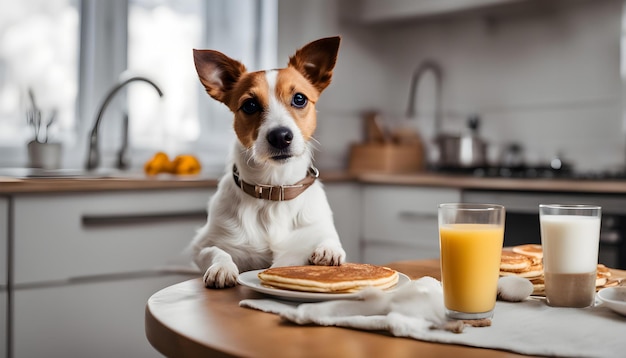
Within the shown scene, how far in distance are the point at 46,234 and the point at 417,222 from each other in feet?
5.02

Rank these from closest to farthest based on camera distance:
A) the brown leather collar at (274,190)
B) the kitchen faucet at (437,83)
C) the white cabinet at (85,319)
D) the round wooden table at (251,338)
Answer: the round wooden table at (251,338) → the brown leather collar at (274,190) → the white cabinet at (85,319) → the kitchen faucet at (437,83)

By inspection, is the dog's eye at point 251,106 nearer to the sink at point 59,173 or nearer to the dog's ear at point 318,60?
the dog's ear at point 318,60

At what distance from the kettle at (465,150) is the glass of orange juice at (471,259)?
242 centimetres

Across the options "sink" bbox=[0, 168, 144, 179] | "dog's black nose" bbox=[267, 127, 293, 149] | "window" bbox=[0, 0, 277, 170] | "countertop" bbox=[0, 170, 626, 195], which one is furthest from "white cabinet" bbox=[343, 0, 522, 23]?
"dog's black nose" bbox=[267, 127, 293, 149]

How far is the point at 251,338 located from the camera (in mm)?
738

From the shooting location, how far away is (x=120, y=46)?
122 inches

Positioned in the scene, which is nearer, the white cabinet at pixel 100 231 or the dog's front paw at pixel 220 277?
the dog's front paw at pixel 220 277

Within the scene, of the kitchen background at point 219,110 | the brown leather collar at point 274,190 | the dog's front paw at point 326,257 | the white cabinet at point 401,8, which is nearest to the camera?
the dog's front paw at point 326,257

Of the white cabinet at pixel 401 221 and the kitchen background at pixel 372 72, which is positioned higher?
the kitchen background at pixel 372 72

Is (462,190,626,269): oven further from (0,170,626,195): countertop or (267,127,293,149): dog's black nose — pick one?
(267,127,293,149): dog's black nose

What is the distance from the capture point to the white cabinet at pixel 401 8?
A: 10.3 ft

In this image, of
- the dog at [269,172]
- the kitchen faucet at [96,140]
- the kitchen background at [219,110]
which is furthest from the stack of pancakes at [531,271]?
the kitchen faucet at [96,140]

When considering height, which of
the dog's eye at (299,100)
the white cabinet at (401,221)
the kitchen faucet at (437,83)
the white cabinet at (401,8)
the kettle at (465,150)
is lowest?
the white cabinet at (401,221)

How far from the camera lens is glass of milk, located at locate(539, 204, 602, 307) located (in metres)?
0.89
